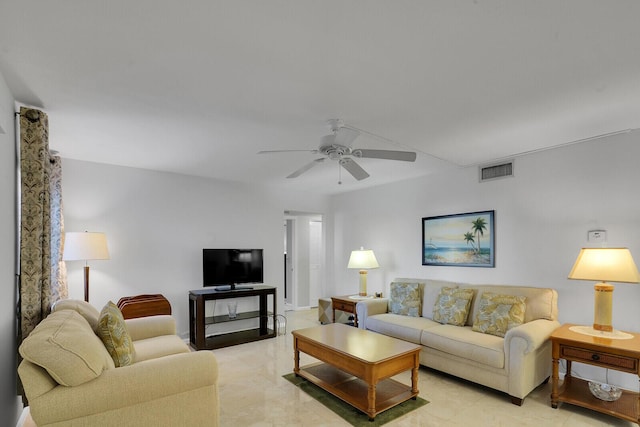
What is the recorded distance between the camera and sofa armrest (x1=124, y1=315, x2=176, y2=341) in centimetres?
323

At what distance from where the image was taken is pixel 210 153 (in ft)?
12.3

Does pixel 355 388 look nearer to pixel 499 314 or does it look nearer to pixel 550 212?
pixel 499 314

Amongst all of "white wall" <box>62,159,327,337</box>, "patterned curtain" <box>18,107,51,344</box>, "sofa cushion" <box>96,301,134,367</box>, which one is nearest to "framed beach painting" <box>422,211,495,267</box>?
"white wall" <box>62,159,327,337</box>

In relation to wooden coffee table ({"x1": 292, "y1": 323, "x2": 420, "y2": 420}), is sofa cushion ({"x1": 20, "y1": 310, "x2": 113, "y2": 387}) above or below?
above

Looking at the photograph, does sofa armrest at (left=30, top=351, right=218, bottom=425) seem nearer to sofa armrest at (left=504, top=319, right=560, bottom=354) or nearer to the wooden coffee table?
the wooden coffee table

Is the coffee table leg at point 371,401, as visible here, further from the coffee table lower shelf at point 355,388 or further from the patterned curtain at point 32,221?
the patterned curtain at point 32,221

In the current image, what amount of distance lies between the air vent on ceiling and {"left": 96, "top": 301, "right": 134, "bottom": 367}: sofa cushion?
4061mm

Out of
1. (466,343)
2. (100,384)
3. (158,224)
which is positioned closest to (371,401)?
(466,343)

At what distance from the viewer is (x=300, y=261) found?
712 cm

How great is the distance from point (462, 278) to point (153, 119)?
390cm

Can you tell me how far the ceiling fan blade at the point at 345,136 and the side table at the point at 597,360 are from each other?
2.42m

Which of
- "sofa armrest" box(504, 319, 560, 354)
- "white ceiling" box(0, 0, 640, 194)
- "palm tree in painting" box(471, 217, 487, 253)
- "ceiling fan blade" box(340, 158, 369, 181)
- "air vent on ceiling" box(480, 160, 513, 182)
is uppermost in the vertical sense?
"white ceiling" box(0, 0, 640, 194)

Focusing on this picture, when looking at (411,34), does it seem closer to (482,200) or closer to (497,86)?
(497,86)

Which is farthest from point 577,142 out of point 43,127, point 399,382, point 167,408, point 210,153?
point 43,127
